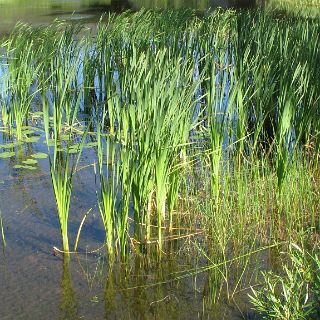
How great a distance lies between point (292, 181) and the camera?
13.5 feet

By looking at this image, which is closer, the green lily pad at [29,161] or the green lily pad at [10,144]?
the green lily pad at [29,161]

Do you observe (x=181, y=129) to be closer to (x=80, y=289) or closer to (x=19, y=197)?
(x=80, y=289)

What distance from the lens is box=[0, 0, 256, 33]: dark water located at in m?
18.8

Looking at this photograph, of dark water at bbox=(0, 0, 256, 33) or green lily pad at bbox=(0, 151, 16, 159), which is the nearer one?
green lily pad at bbox=(0, 151, 16, 159)

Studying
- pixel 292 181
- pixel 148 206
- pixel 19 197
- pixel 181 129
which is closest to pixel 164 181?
pixel 148 206

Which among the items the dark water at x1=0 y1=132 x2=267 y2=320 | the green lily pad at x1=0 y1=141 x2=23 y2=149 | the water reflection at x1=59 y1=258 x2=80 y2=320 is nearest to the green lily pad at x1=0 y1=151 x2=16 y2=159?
the green lily pad at x1=0 y1=141 x2=23 y2=149

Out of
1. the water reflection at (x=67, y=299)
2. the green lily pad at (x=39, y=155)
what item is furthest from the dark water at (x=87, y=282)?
the green lily pad at (x=39, y=155)

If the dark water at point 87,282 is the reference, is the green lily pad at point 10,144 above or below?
below

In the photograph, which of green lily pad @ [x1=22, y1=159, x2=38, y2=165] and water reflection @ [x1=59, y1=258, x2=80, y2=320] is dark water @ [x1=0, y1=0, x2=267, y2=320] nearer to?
water reflection @ [x1=59, y1=258, x2=80, y2=320]

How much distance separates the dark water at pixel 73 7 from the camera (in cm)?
1877

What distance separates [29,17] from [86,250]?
16797mm

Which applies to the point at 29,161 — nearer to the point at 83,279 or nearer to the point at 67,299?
the point at 83,279

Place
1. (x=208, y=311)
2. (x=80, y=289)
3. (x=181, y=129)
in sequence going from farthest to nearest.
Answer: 1. (x=181, y=129)
2. (x=80, y=289)
3. (x=208, y=311)

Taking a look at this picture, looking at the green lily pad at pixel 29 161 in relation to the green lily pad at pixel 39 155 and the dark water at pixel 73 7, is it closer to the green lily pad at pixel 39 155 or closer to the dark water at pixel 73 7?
the green lily pad at pixel 39 155
